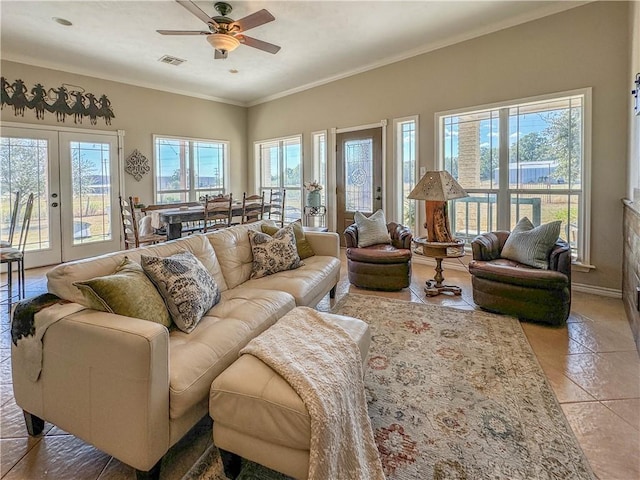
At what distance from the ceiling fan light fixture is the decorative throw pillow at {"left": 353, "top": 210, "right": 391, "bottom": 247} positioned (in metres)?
2.34

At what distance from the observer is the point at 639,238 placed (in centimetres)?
261

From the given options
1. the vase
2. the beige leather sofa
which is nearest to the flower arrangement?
the vase

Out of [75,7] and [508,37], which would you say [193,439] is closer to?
[75,7]

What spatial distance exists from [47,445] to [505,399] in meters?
2.34

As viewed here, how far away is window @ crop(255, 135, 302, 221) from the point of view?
711cm

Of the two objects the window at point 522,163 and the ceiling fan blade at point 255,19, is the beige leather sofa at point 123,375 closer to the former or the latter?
the ceiling fan blade at point 255,19

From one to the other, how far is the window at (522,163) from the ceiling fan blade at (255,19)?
8.96ft

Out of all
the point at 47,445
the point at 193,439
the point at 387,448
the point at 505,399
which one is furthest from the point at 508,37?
the point at 47,445

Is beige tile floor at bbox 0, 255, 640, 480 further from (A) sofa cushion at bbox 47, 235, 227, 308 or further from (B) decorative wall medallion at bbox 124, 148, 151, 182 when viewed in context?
(B) decorative wall medallion at bbox 124, 148, 151, 182

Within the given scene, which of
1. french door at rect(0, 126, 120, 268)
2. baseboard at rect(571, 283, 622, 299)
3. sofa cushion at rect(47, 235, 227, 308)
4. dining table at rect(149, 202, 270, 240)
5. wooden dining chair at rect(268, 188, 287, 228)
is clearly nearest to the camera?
sofa cushion at rect(47, 235, 227, 308)

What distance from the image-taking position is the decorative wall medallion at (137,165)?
20.2 feet

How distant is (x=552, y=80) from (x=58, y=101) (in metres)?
6.65

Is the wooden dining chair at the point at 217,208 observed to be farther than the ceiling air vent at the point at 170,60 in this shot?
No

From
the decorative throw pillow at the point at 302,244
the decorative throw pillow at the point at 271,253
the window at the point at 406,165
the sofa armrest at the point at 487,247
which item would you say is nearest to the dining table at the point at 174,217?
the decorative throw pillow at the point at 302,244
